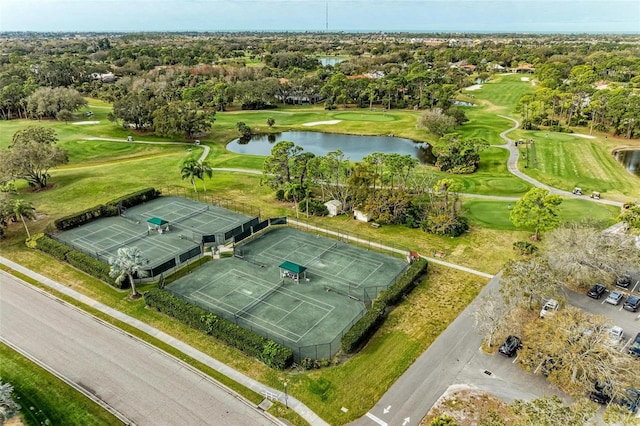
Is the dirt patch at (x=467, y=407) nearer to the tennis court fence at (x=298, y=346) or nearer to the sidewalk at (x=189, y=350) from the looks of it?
the sidewalk at (x=189, y=350)

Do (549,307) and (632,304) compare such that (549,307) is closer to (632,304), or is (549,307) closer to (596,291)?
(596,291)

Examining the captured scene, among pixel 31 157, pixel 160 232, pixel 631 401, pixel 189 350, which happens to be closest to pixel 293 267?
pixel 189 350

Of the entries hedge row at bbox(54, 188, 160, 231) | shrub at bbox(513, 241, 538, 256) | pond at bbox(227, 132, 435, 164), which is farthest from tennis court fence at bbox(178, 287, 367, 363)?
pond at bbox(227, 132, 435, 164)

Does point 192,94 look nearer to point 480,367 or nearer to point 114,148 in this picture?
point 114,148

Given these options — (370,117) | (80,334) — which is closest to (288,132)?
(370,117)

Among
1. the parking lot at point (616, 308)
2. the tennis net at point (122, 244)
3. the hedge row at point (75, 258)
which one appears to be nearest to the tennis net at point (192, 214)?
the tennis net at point (122, 244)

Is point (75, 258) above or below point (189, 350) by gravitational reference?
above

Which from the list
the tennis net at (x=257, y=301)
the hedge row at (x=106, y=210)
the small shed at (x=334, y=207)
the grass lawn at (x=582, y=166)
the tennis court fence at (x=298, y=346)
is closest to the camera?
the tennis court fence at (x=298, y=346)
